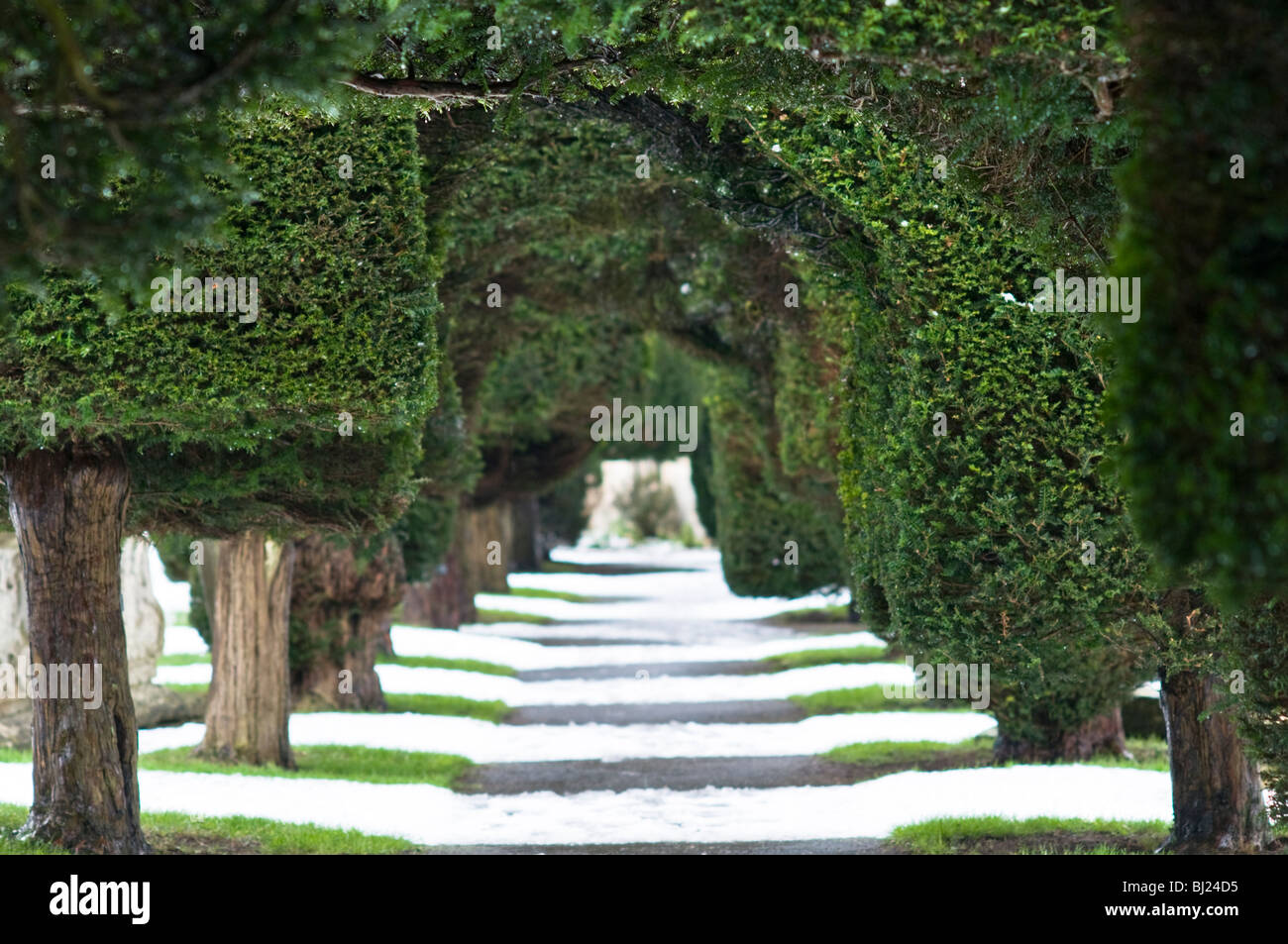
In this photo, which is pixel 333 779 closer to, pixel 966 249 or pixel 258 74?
pixel 966 249

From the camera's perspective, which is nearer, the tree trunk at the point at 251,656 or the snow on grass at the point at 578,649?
the tree trunk at the point at 251,656

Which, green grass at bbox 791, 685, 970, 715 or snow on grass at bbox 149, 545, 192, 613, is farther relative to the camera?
snow on grass at bbox 149, 545, 192, 613

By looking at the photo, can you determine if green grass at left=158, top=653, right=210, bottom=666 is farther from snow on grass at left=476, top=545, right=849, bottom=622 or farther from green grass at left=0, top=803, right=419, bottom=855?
green grass at left=0, top=803, right=419, bottom=855

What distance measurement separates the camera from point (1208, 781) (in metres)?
8.70

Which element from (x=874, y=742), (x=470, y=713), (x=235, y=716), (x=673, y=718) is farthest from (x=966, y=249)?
(x=470, y=713)

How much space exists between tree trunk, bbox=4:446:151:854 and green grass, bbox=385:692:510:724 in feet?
27.8

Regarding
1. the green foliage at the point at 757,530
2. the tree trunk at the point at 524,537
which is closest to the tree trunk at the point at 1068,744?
the green foliage at the point at 757,530

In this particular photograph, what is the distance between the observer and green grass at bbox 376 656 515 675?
20.5 metres

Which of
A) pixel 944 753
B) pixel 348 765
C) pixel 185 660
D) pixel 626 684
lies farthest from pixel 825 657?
pixel 348 765

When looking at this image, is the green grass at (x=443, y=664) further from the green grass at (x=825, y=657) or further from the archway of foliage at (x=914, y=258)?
the archway of foliage at (x=914, y=258)

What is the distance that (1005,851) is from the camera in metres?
9.13
